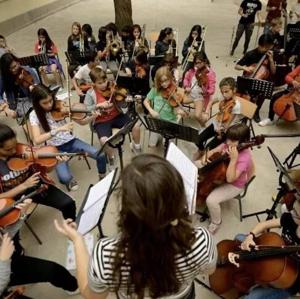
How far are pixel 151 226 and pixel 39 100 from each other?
2516 millimetres

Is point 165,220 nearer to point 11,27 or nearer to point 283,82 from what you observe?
point 283,82

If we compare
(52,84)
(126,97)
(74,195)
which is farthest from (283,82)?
(52,84)

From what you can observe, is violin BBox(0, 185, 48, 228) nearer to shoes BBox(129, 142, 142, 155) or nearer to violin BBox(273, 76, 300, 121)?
shoes BBox(129, 142, 142, 155)

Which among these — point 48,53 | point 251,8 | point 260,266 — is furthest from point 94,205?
point 251,8

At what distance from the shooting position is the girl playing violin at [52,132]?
326cm

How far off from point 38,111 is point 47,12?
8.70 metres

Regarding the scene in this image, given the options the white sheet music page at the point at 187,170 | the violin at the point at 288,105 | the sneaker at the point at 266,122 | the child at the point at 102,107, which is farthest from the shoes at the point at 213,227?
the sneaker at the point at 266,122

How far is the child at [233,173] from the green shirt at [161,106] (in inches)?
37.1

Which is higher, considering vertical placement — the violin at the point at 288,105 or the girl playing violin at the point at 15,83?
the girl playing violin at the point at 15,83

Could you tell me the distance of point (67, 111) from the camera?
140 inches

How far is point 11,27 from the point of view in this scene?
29.8 ft

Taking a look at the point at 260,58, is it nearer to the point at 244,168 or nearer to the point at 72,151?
the point at 244,168

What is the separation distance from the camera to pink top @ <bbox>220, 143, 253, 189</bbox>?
2877mm

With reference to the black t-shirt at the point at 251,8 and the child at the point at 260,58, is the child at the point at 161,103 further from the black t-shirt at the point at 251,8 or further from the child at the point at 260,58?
the black t-shirt at the point at 251,8
